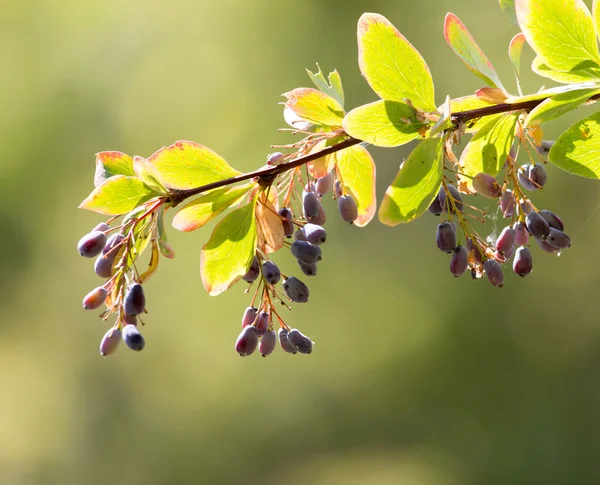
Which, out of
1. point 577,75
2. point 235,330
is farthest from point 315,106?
point 235,330

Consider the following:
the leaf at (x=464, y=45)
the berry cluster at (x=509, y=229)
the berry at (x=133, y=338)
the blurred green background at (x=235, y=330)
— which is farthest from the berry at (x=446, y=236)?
the blurred green background at (x=235, y=330)

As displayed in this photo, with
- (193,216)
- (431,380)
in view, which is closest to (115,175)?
(193,216)

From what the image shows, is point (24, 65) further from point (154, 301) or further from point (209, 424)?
point (209, 424)

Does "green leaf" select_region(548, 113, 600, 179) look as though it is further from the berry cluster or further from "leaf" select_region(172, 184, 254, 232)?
"leaf" select_region(172, 184, 254, 232)

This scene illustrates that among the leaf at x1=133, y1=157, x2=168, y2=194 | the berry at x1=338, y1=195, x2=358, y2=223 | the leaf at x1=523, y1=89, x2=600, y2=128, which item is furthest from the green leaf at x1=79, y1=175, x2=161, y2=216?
the leaf at x1=523, y1=89, x2=600, y2=128

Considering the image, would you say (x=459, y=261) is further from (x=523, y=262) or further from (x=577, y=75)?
(x=577, y=75)

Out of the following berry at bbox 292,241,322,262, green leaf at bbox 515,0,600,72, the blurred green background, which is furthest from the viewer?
the blurred green background
